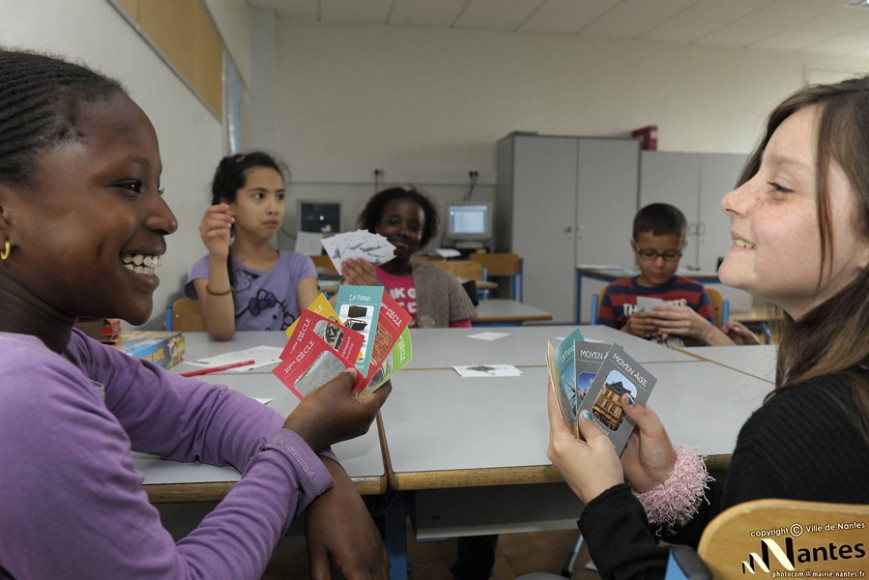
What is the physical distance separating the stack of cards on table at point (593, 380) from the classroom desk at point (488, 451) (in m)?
0.11

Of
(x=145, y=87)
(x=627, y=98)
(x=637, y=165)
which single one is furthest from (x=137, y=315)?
(x=627, y=98)

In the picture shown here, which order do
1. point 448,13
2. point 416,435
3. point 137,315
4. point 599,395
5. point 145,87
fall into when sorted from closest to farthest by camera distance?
1. point 137,315
2. point 599,395
3. point 416,435
4. point 145,87
5. point 448,13

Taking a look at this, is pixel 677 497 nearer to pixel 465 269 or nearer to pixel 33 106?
pixel 33 106

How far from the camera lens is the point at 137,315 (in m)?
0.68

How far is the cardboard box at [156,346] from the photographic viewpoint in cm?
141

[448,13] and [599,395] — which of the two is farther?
[448,13]

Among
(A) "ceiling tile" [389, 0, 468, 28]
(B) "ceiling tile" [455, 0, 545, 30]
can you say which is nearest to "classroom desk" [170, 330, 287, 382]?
(A) "ceiling tile" [389, 0, 468, 28]

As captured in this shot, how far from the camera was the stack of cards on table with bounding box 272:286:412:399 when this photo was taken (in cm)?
92

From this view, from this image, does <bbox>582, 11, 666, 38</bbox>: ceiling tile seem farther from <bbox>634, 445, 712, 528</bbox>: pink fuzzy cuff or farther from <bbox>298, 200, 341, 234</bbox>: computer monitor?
<bbox>634, 445, 712, 528</bbox>: pink fuzzy cuff

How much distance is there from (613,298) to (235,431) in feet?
6.53

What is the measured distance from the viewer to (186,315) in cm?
224

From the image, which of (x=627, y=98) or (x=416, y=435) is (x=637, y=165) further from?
(x=416, y=435)

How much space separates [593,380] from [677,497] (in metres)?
0.22

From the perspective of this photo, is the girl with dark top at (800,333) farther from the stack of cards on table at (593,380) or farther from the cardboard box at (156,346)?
the cardboard box at (156,346)
